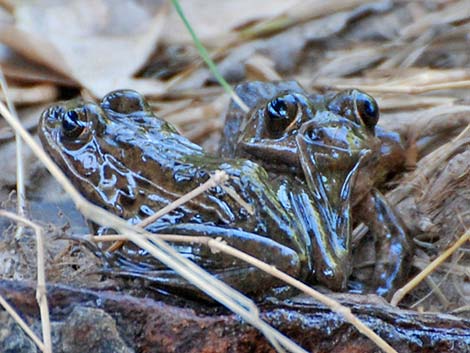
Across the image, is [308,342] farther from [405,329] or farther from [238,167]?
[238,167]

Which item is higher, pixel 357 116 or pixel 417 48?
pixel 357 116

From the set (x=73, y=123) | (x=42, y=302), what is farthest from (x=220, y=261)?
(x=73, y=123)

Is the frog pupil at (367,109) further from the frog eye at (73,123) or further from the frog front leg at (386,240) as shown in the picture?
the frog eye at (73,123)

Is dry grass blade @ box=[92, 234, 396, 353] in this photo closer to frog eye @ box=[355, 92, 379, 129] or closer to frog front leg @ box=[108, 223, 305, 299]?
frog front leg @ box=[108, 223, 305, 299]

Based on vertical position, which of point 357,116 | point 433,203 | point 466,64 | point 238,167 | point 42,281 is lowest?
point 466,64

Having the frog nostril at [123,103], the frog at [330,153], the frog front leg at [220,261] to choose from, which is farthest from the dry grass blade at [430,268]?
the frog nostril at [123,103]

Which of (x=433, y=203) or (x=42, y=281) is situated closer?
(x=42, y=281)

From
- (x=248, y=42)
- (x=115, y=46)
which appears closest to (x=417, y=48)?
(x=248, y=42)

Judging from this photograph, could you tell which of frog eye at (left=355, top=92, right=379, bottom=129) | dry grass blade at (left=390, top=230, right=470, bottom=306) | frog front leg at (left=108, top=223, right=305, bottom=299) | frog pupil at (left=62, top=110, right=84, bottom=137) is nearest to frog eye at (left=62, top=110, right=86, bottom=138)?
frog pupil at (left=62, top=110, right=84, bottom=137)
